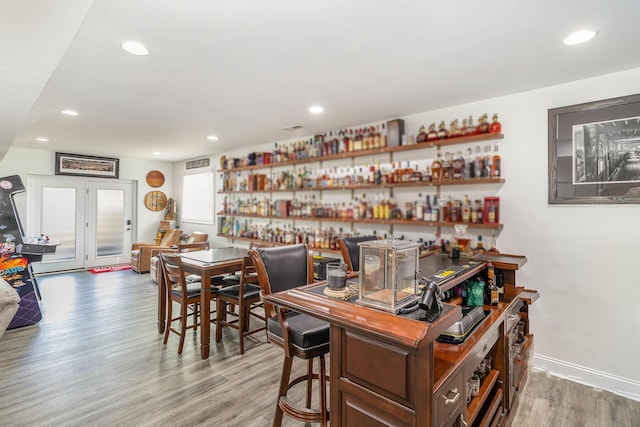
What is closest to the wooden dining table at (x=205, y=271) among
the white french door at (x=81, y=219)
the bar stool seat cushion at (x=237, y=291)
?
the bar stool seat cushion at (x=237, y=291)

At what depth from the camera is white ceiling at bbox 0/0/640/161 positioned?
1.71 m

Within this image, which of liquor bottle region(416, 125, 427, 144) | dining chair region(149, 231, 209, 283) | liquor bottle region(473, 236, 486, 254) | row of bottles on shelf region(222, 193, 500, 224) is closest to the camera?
liquor bottle region(473, 236, 486, 254)

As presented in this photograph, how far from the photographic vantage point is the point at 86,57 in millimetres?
2318

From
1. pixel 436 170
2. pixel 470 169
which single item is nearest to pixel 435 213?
pixel 436 170

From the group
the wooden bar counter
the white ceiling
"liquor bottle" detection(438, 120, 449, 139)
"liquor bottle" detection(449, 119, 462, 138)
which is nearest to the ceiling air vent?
the white ceiling

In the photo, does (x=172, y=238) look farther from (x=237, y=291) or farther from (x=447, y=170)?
(x=447, y=170)

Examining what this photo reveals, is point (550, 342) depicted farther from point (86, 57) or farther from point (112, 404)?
point (86, 57)

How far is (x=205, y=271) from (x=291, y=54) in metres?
2.01

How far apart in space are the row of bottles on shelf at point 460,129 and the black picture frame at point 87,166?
6.61m

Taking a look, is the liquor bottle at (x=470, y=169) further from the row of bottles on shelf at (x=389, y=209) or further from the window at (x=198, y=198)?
the window at (x=198, y=198)

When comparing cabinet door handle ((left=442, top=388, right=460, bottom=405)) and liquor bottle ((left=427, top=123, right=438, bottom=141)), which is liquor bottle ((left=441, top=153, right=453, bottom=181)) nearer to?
liquor bottle ((left=427, top=123, right=438, bottom=141))

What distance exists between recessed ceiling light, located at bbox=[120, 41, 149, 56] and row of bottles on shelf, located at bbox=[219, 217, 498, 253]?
9.40 ft

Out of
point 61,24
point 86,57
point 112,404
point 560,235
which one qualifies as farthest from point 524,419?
point 86,57

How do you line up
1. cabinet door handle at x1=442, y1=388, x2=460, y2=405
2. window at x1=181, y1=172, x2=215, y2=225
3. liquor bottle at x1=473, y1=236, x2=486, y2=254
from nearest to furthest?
1. cabinet door handle at x1=442, y1=388, x2=460, y2=405
2. liquor bottle at x1=473, y1=236, x2=486, y2=254
3. window at x1=181, y1=172, x2=215, y2=225
